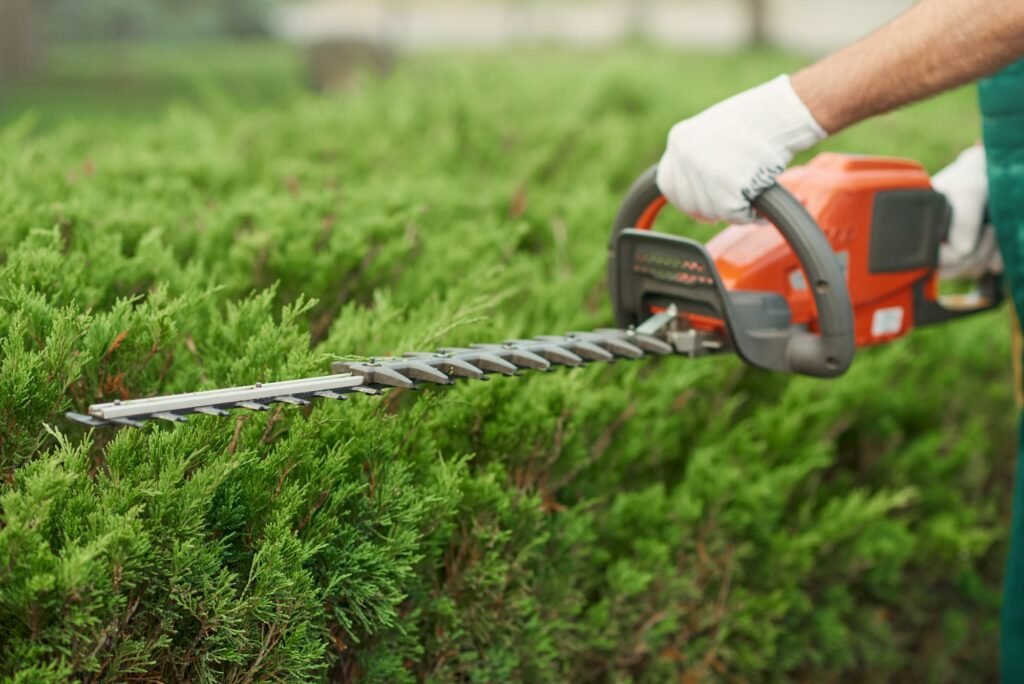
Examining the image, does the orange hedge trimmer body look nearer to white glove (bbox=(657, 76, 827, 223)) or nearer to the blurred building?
white glove (bbox=(657, 76, 827, 223))

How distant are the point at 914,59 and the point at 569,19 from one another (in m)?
33.1

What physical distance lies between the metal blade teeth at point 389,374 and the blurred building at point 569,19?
75.3 ft

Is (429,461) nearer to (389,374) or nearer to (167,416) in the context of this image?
(389,374)

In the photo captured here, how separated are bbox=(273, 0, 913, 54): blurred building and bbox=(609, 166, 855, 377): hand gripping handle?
74.6ft

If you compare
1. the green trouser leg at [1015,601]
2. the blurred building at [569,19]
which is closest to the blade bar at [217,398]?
the green trouser leg at [1015,601]

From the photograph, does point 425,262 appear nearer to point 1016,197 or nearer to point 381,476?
point 381,476

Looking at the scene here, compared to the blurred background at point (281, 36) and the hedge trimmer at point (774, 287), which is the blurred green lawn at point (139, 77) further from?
the hedge trimmer at point (774, 287)

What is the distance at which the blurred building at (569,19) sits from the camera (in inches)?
1078

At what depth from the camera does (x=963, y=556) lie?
3105mm

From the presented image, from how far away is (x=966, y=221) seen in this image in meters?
2.57

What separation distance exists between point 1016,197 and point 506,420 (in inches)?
44.8

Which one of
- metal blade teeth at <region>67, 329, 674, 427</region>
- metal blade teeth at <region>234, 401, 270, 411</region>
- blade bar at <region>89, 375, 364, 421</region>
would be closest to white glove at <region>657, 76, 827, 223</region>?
metal blade teeth at <region>67, 329, 674, 427</region>

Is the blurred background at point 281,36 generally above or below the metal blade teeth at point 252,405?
below

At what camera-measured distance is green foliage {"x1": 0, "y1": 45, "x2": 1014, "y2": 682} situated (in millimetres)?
1655
